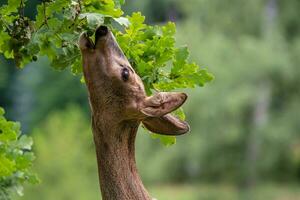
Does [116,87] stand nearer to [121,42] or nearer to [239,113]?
[121,42]

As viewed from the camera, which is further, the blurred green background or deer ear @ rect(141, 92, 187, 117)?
the blurred green background

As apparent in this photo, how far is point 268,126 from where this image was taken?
695 inches

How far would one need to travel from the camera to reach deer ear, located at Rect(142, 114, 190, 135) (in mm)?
2207

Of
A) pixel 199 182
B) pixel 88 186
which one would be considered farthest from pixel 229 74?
pixel 88 186

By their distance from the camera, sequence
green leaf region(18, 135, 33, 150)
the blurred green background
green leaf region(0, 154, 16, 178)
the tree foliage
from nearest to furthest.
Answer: the tree foliage → green leaf region(0, 154, 16, 178) → green leaf region(18, 135, 33, 150) → the blurred green background

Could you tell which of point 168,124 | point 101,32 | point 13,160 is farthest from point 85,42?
point 13,160

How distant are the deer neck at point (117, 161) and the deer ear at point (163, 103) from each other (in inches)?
4.2

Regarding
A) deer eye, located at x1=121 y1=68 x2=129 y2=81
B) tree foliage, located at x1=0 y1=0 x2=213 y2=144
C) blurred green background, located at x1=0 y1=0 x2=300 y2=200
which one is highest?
tree foliage, located at x1=0 y1=0 x2=213 y2=144

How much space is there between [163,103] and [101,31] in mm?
250

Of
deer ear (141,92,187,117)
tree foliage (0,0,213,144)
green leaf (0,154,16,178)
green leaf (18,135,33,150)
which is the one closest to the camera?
deer ear (141,92,187,117)

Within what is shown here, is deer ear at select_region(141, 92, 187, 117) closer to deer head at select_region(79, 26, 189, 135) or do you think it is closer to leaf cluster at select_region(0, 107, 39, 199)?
deer head at select_region(79, 26, 189, 135)

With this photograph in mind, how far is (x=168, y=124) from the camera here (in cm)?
221

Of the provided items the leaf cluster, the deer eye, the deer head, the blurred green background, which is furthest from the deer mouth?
the blurred green background

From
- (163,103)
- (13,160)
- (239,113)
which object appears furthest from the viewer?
(239,113)
